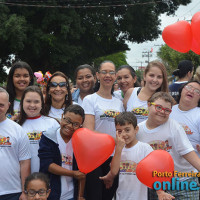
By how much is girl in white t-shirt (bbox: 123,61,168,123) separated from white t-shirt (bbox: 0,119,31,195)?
1.48 metres

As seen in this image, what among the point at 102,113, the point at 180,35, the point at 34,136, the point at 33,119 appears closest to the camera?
the point at 34,136

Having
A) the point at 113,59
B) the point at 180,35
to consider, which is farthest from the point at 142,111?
the point at 113,59

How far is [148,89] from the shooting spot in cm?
409

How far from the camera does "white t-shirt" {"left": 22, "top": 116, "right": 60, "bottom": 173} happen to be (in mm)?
3463

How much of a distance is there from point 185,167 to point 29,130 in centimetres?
184

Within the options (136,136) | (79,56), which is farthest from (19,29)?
(136,136)

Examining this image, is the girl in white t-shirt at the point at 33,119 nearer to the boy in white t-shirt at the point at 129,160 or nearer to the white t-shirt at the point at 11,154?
the white t-shirt at the point at 11,154

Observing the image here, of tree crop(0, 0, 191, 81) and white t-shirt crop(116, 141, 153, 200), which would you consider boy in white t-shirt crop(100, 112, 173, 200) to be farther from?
tree crop(0, 0, 191, 81)

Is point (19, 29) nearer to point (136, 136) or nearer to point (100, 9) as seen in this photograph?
point (100, 9)

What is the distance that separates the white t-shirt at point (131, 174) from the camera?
10.7 feet

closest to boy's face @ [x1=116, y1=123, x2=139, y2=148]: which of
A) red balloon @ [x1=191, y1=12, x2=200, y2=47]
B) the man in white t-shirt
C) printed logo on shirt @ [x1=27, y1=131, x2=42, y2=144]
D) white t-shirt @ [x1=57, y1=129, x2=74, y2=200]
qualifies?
white t-shirt @ [x1=57, y1=129, x2=74, y2=200]

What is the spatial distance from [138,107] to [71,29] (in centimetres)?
1668

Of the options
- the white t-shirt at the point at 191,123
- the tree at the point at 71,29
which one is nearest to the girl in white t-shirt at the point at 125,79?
the white t-shirt at the point at 191,123

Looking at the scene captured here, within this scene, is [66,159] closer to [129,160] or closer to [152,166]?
[129,160]
